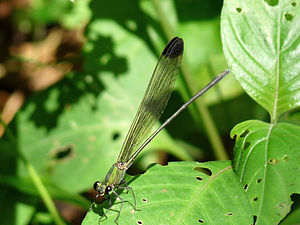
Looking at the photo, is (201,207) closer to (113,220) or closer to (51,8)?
(113,220)

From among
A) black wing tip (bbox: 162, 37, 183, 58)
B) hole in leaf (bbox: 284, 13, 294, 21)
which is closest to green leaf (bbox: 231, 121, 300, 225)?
hole in leaf (bbox: 284, 13, 294, 21)

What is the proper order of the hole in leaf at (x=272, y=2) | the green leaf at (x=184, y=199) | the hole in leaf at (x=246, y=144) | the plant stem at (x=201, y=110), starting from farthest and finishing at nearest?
the plant stem at (x=201, y=110), the hole in leaf at (x=272, y=2), the hole in leaf at (x=246, y=144), the green leaf at (x=184, y=199)

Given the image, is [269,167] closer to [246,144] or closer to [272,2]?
[246,144]

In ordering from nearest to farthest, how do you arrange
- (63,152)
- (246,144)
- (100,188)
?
(246,144) < (100,188) < (63,152)

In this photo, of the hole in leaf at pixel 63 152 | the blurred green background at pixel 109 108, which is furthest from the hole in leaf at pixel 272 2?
the hole in leaf at pixel 63 152

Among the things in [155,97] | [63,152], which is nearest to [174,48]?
[155,97]

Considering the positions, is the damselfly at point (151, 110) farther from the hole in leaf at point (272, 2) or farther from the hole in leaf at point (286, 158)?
the hole in leaf at point (286, 158)
